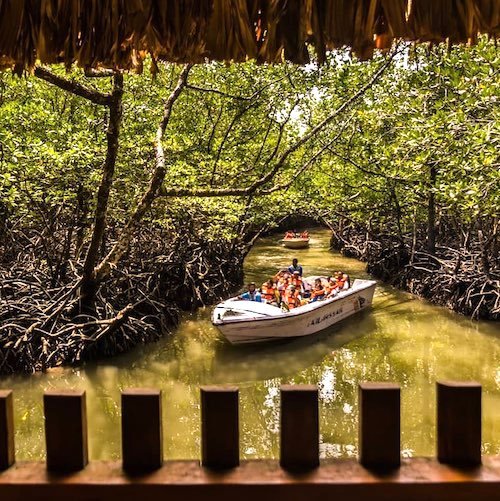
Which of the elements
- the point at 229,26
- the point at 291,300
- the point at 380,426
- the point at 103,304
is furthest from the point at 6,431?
the point at 291,300

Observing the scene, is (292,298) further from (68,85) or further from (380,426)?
(380,426)

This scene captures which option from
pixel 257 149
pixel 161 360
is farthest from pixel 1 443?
pixel 257 149

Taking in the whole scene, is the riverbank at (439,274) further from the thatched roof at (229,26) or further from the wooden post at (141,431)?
the wooden post at (141,431)

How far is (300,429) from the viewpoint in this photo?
1020 mm

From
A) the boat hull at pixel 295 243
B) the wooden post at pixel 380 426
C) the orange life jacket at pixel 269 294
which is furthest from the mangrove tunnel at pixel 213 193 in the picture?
the boat hull at pixel 295 243

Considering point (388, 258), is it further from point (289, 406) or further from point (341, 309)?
point (289, 406)

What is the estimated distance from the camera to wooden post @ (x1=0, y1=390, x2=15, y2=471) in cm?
101

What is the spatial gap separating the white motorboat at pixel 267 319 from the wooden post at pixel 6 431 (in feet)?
26.8

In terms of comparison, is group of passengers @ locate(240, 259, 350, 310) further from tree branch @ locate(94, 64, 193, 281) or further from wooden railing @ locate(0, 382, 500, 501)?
wooden railing @ locate(0, 382, 500, 501)

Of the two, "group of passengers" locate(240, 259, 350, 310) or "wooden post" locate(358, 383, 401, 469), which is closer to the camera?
"wooden post" locate(358, 383, 401, 469)

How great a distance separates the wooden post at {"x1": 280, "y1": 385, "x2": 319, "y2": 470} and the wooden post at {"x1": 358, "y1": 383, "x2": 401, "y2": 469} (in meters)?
0.09

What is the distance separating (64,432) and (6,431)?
0.35 feet

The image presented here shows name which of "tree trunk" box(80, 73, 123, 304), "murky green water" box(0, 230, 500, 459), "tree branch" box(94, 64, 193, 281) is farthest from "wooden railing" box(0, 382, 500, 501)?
"tree branch" box(94, 64, 193, 281)

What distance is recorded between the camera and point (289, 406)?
3.35 ft
